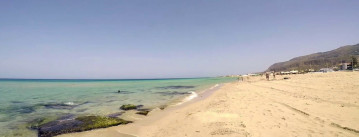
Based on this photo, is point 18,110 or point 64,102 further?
point 64,102

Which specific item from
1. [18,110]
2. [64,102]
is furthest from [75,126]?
[64,102]

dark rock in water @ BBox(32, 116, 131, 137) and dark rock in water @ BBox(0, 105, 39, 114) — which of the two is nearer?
dark rock in water @ BBox(32, 116, 131, 137)

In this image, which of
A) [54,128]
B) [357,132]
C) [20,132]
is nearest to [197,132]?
[357,132]

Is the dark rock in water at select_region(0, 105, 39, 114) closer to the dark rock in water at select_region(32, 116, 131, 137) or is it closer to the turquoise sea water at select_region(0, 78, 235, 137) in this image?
the turquoise sea water at select_region(0, 78, 235, 137)

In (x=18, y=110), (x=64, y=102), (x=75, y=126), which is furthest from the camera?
(x=64, y=102)

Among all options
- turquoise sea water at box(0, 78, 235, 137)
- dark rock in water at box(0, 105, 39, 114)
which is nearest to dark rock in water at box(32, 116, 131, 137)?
turquoise sea water at box(0, 78, 235, 137)

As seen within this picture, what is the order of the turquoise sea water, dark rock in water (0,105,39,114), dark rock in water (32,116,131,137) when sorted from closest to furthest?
1. dark rock in water (32,116,131,137)
2. the turquoise sea water
3. dark rock in water (0,105,39,114)

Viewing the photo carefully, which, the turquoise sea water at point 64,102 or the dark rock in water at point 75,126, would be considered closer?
the dark rock in water at point 75,126

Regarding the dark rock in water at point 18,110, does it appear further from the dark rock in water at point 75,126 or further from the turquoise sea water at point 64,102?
the dark rock in water at point 75,126

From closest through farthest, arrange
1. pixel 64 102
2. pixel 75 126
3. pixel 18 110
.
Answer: pixel 75 126 → pixel 18 110 → pixel 64 102

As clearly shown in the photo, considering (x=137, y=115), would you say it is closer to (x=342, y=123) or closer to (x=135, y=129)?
(x=135, y=129)

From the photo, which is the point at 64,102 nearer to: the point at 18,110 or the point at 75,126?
the point at 18,110

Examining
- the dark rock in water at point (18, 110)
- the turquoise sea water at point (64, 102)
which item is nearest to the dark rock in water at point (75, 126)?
the turquoise sea water at point (64, 102)

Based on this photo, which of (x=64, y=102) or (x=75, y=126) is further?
(x=64, y=102)
